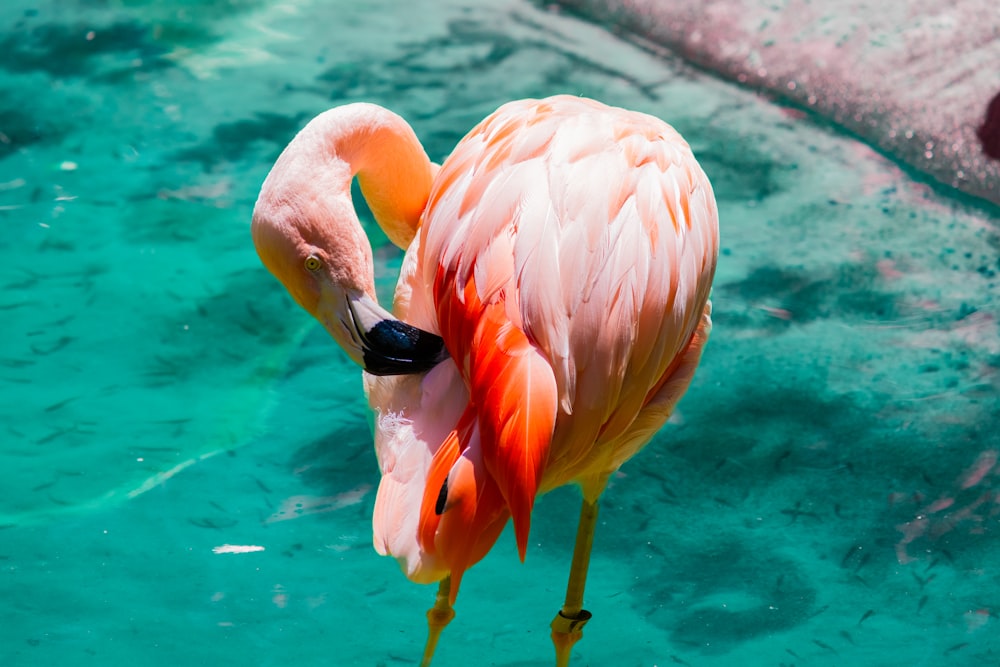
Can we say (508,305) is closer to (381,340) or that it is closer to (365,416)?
(381,340)

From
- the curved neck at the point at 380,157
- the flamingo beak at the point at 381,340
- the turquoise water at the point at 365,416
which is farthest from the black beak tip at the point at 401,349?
the turquoise water at the point at 365,416

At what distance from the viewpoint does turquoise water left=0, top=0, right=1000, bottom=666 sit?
2.84 m

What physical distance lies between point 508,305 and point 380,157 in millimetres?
783

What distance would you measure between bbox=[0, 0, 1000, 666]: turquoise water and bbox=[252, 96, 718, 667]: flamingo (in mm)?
530

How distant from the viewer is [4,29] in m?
5.51

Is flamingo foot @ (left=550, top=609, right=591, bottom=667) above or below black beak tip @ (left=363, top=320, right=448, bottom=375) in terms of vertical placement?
below

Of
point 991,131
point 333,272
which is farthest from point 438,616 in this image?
point 991,131

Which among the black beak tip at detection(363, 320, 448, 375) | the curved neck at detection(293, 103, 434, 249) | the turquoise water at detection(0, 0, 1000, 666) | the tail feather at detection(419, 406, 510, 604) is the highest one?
the curved neck at detection(293, 103, 434, 249)

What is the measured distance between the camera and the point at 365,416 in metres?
3.53

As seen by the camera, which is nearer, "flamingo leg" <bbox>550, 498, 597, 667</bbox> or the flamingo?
the flamingo

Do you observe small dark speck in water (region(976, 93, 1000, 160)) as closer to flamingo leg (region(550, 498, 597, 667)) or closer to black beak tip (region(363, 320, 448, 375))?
flamingo leg (region(550, 498, 597, 667))

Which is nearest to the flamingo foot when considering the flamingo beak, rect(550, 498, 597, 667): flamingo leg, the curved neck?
rect(550, 498, 597, 667): flamingo leg

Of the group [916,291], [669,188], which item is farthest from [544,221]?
[916,291]

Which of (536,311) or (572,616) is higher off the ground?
(536,311)
